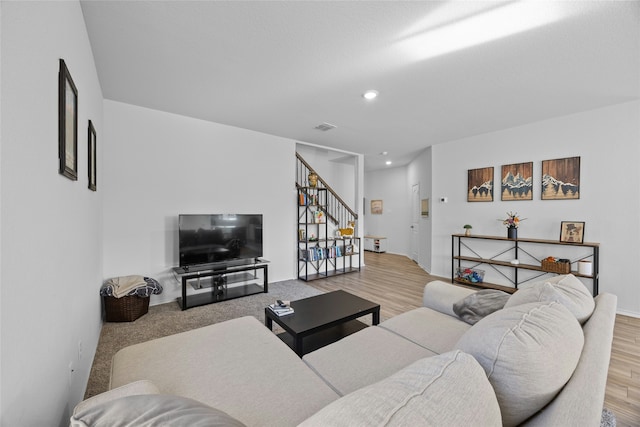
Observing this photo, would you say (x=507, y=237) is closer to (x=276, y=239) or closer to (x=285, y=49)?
(x=276, y=239)

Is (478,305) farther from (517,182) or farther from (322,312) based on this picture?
(517,182)

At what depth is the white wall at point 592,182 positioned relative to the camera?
3271 millimetres

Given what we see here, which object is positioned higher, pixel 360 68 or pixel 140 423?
pixel 360 68

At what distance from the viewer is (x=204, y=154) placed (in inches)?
153

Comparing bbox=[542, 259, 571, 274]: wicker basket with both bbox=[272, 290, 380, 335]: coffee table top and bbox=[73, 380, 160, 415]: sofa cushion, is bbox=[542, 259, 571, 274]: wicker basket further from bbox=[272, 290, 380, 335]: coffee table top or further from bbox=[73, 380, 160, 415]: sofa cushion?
bbox=[73, 380, 160, 415]: sofa cushion

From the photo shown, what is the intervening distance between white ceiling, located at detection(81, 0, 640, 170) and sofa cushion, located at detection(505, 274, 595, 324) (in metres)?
1.76

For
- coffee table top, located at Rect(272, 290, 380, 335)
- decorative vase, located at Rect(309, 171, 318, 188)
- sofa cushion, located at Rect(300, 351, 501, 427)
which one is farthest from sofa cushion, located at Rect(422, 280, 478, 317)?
decorative vase, located at Rect(309, 171, 318, 188)

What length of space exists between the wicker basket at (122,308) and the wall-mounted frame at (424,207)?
208 inches

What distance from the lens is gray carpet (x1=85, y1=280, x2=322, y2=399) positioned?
214cm

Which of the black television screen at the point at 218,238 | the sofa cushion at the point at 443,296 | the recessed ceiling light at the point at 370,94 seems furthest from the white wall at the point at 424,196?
the black television screen at the point at 218,238

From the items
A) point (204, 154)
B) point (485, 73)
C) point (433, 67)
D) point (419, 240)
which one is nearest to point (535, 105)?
point (485, 73)

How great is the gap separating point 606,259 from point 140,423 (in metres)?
5.01

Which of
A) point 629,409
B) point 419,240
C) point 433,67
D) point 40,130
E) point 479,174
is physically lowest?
point 629,409

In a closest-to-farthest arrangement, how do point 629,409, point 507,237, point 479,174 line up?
point 629,409 < point 507,237 < point 479,174
